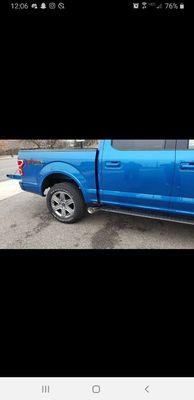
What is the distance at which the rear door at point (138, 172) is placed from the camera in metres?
2.77

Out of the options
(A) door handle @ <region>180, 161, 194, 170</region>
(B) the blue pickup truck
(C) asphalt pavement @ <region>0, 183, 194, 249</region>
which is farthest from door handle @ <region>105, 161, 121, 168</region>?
(C) asphalt pavement @ <region>0, 183, 194, 249</region>

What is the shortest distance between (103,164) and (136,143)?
1.84 ft

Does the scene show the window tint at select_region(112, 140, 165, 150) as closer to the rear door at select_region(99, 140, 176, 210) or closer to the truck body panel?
the rear door at select_region(99, 140, 176, 210)

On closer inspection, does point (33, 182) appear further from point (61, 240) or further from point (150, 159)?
point (150, 159)

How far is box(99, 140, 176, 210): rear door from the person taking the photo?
277cm

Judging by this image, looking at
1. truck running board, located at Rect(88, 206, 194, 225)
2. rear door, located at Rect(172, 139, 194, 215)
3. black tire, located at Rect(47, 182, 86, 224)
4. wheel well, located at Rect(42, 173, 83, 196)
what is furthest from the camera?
wheel well, located at Rect(42, 173, 83, 196)

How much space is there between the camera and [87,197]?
3436 mm

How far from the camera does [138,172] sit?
2.92 metres

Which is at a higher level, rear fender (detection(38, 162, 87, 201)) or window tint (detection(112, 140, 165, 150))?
window tint (detection(112, 140, 165, 150))

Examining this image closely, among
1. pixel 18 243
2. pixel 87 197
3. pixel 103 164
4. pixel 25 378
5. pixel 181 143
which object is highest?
pixel 181 143

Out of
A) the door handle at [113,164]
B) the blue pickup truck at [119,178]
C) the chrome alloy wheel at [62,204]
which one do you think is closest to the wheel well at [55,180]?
the blue pickup truck at [119,178]

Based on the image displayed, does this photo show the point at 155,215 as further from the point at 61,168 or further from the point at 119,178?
the point at 61,168

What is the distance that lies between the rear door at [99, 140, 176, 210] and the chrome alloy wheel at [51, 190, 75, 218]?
2.23ft

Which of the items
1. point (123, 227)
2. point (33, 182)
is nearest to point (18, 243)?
point (33, 182)
